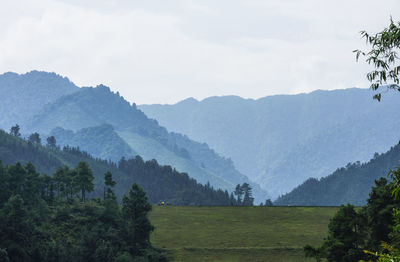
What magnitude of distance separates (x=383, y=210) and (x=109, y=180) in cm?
8835

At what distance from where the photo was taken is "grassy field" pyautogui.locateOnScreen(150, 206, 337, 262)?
12875cm

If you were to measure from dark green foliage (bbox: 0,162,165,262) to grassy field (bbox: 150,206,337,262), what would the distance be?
11604mm

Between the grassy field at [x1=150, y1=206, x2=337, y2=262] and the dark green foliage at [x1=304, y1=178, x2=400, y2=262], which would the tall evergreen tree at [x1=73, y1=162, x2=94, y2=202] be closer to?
the grassy field at [x1=150, y1=206, x2=337, y2=262]

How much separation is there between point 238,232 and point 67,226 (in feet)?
139

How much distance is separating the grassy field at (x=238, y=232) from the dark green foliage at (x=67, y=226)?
11604 millimetres

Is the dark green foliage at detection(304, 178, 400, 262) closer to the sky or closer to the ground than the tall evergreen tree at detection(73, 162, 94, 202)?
closer to the ground

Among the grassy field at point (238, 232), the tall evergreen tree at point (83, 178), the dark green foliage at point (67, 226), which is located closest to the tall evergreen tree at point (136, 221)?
the dark green foliage at point (67, 226)

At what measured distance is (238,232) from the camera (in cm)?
14875

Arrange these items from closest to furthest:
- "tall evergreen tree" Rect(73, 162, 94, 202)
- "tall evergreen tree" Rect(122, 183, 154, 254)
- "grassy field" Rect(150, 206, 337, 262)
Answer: "tall evergreen tree" Rect(122, 183, 154, 254) → "grassy field" Rect(150, 206, 337, 262) → "tall evergreen tree" Rect(73, 162, 94, 202)

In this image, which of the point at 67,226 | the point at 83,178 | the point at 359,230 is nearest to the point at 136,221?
the point at 67,226

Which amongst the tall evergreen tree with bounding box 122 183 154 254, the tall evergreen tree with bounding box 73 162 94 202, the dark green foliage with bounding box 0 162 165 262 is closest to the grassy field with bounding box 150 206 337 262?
the tall evergreen tree with bounding box 122 183 154 254

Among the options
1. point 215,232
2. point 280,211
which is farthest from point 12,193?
point 280,211

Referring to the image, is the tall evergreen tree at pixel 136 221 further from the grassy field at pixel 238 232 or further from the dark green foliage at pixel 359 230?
the dark green foliage at pixel 359 230

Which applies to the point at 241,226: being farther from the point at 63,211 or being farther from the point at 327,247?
the point at 327,247
